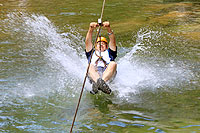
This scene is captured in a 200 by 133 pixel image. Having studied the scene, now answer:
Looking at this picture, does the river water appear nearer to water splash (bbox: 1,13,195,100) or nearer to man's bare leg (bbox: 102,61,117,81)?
water splash (bbox: 1,13,195,100)

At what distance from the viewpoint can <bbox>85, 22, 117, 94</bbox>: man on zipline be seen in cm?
593

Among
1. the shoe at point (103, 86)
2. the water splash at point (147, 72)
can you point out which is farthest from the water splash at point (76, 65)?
the shoe at point (103, 86)

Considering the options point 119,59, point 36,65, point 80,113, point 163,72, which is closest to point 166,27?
point 119,59

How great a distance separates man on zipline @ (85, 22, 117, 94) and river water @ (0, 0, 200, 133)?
37cm

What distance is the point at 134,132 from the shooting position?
13.6ft

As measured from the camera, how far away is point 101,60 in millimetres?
6641

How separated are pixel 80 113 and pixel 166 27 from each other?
810 cm

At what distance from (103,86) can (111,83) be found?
869 millimetres

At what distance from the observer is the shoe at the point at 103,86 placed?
558 centimetres

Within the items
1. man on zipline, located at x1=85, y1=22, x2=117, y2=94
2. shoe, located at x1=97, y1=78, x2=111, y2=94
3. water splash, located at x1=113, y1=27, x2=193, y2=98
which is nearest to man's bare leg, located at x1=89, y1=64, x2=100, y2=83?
man on zipline, located at x1=85, y1=22, x2=117, y2=94

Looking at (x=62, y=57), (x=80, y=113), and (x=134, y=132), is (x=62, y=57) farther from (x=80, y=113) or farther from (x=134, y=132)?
(x=134, y=132)

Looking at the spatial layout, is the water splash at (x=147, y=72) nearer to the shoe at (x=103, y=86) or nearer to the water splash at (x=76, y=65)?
the water splash at (x=76, y=65)

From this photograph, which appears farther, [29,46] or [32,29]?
[32,29]

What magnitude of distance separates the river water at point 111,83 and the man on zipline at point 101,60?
1.21 feet
